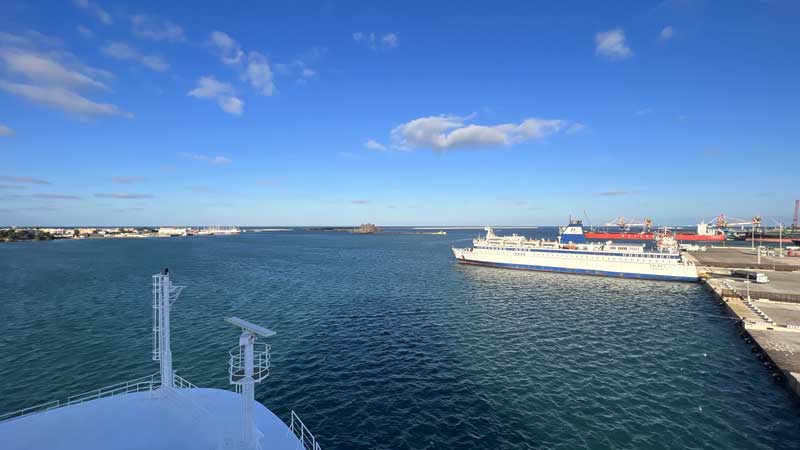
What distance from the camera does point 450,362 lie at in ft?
86.8

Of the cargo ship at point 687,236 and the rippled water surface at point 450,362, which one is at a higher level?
the cargo ship at point 687,236

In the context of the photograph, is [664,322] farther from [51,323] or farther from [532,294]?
[51,323]

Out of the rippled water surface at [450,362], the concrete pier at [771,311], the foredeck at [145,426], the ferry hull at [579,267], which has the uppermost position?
the foredeck at [145,426]

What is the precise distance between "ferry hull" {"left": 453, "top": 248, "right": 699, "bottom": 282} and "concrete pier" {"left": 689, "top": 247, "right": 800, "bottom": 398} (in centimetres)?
442

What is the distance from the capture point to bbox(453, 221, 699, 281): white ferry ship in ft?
207

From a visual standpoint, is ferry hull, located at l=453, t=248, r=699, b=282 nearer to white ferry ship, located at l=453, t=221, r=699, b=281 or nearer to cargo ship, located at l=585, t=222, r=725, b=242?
white ferry ship, located at l=453, t=221, r=699, b=281

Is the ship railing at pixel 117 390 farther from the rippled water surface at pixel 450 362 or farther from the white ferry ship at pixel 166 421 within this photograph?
the white ferry ship at pixel 166 421

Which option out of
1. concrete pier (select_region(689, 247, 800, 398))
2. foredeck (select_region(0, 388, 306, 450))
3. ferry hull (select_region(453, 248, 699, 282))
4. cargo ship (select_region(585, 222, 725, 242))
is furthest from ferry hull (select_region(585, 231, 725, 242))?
foredeck (select_region(0, 388, 306, 450))

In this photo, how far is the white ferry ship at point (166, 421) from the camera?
10.8m

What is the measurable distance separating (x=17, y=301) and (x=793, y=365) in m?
83.9

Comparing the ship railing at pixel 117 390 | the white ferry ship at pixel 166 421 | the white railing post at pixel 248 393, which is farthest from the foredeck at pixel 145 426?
the ship railing at pixel 117 390

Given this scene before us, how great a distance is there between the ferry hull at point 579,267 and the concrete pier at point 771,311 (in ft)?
14.5

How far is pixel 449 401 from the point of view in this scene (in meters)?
20.8

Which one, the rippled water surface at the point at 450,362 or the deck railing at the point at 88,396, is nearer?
the deck railing at the point at 88,396
